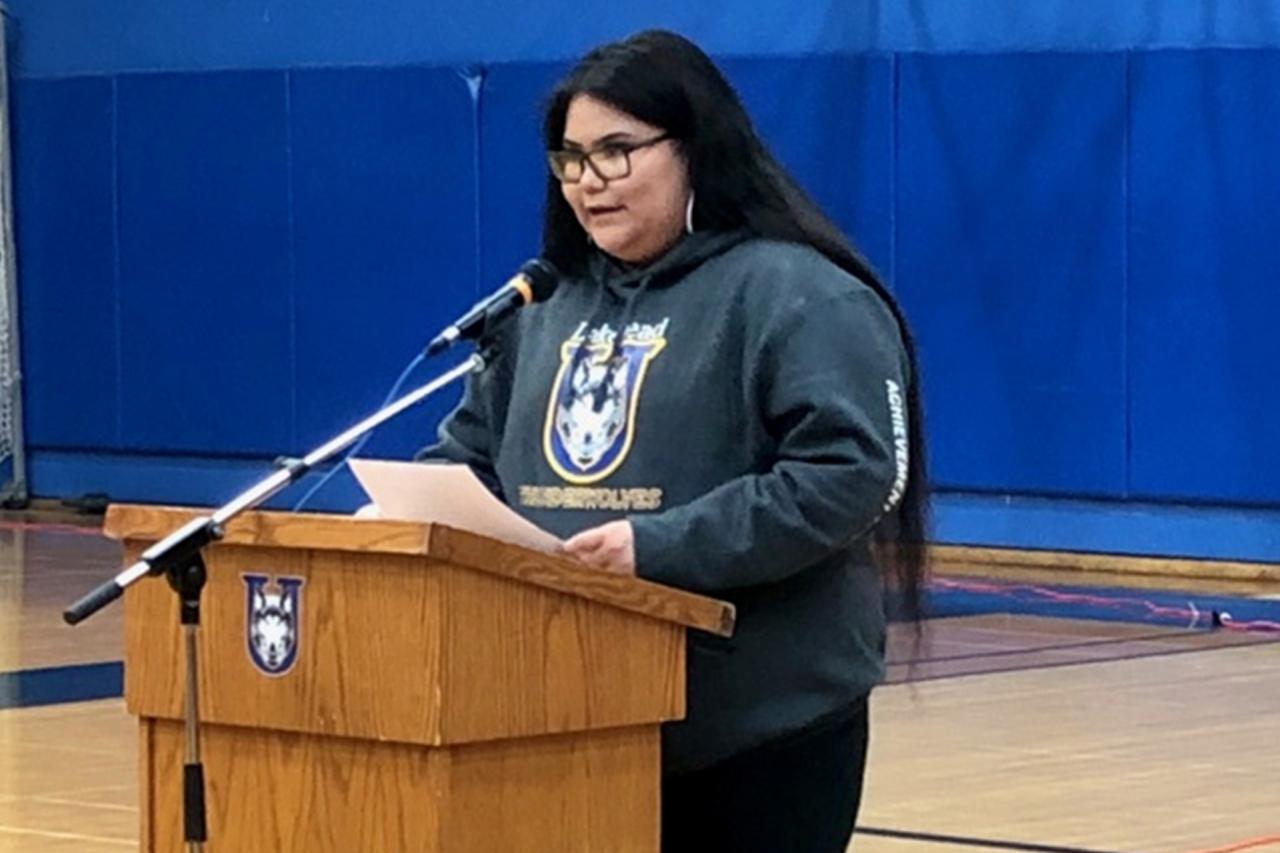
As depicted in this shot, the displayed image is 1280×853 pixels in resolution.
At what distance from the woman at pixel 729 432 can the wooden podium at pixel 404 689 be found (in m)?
0.11

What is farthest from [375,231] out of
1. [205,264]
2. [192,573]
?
[192,573]

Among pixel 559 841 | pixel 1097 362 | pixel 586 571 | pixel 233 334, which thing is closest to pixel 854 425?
pixel 586 571

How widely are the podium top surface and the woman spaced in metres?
0.07

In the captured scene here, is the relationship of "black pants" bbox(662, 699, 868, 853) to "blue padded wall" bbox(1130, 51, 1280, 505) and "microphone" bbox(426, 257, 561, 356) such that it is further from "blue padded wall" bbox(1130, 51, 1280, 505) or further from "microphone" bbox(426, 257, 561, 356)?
"blue padded wall" bbox(1130, 51, 1280, 505)

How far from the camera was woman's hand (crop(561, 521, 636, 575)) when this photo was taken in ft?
10.6

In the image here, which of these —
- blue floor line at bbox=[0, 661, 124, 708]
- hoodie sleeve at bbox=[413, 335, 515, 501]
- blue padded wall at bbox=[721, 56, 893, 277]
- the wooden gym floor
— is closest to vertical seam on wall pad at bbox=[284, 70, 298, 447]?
blue padded wall at bbox=[721, 56, 893, 277]

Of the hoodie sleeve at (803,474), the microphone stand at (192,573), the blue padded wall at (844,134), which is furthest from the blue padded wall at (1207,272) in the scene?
the microphone stand at (192,573)

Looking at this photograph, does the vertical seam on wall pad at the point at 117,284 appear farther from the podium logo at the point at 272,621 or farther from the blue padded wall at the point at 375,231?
the podium logo at the point at 272,621

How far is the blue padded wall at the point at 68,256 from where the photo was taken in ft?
49.8

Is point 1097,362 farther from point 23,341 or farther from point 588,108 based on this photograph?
point 588,108

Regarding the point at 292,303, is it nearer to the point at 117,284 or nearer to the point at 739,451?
the point at 117,284

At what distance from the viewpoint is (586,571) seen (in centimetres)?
313

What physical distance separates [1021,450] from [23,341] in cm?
588

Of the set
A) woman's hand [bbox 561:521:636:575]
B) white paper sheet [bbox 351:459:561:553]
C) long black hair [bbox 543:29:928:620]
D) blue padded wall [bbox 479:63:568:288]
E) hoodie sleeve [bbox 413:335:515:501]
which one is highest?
blue padded wall [bbox 479:63:568:288]
